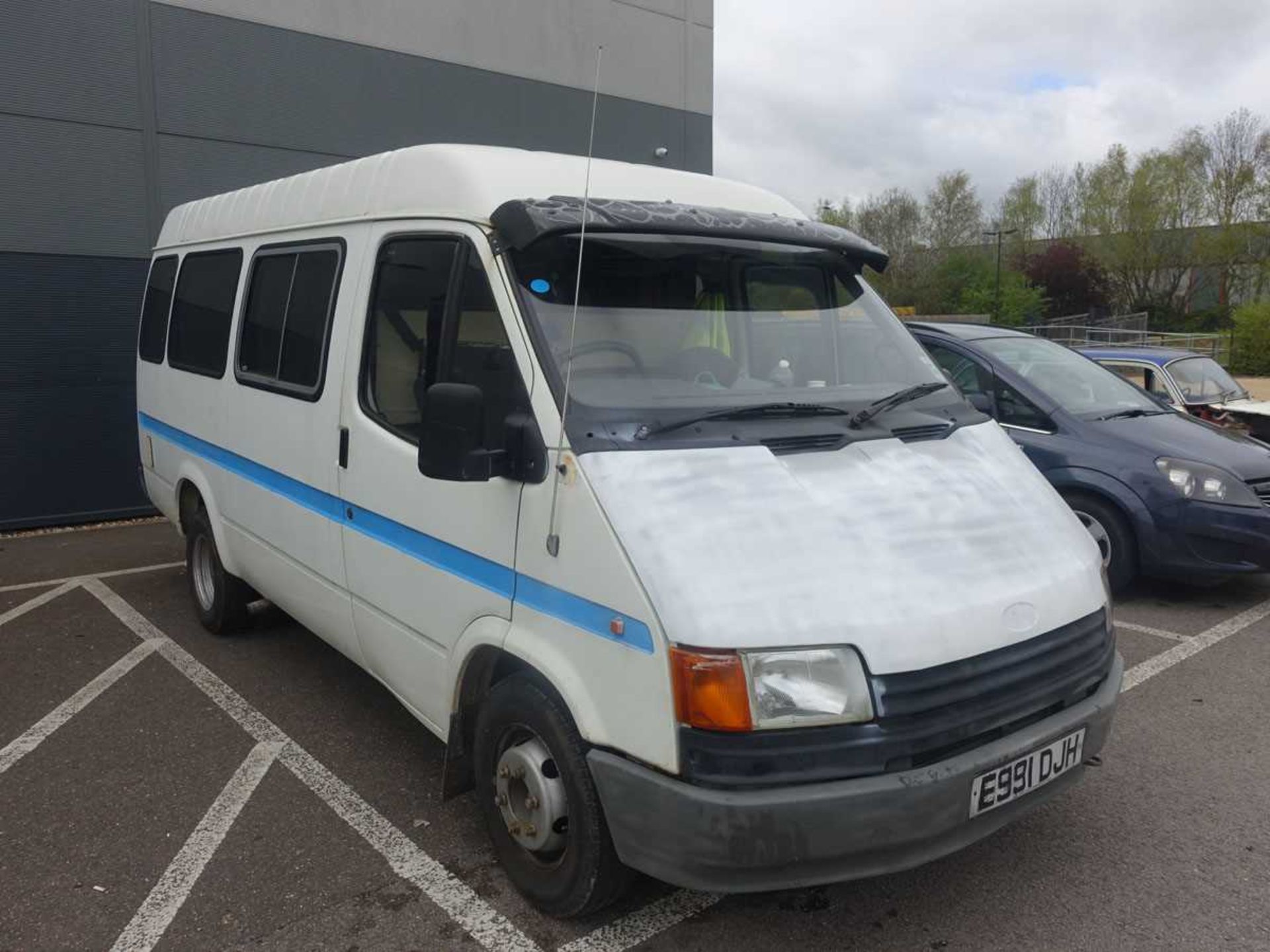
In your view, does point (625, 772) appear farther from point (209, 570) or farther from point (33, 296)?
point (33, 296)

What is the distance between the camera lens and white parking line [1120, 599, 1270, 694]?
4.95m

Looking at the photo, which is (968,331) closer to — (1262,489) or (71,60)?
(1262,489)

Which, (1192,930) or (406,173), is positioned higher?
(406,173)

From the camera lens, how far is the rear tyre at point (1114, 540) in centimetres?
609

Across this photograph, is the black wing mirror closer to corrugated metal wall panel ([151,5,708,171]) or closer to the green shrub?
corrugated metal wall panel ([151,5,708,171])

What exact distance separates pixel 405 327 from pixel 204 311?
259 centimetres

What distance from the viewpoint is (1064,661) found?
2.81 m

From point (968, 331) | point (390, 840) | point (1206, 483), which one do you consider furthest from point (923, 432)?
point (968, 331)

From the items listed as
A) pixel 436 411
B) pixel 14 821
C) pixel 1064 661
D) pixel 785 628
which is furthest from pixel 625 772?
pixel 14 821

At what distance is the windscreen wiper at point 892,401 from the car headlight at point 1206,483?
3.13 meters

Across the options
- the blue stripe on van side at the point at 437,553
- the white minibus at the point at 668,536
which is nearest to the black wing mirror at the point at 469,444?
the white minibus at the point at 668,536

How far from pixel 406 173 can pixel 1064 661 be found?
2.77m

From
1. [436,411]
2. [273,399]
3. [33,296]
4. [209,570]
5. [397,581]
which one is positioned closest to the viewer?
[436,411]

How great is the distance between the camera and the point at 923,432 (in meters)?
3.28
